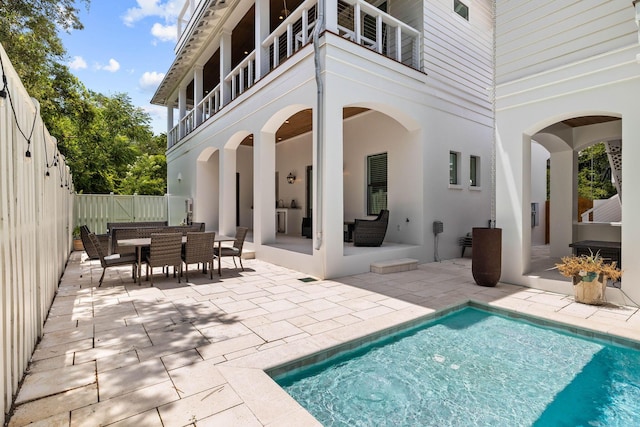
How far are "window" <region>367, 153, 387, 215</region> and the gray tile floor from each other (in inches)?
120

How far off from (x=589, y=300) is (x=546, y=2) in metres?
4.83

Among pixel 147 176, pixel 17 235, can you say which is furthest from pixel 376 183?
pixel 147 176

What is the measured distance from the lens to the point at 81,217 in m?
12.4

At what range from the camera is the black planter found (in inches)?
221

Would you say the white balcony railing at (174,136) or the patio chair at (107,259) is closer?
the patio chair at (107,259)

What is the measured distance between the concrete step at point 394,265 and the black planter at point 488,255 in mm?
1615

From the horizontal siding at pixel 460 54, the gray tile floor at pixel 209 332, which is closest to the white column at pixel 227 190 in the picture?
the gray tile floor at pixel 209 332

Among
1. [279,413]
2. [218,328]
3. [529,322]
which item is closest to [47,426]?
[279,413]

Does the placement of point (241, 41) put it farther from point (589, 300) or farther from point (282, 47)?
point (589, 300)

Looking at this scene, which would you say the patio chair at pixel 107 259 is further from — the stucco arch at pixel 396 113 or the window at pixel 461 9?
the window at pixel 461 9

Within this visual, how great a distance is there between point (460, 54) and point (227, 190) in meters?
8.09

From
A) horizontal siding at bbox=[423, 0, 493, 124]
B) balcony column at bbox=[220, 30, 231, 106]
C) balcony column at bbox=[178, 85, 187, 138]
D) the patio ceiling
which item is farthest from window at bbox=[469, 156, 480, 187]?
balcony column at bbox=[178, 85, 187, 138]

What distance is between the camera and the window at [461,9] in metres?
9.42

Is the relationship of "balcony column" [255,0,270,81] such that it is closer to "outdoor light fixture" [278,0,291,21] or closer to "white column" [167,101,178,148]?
"outdoor light fixture" [278,0,291,21]
